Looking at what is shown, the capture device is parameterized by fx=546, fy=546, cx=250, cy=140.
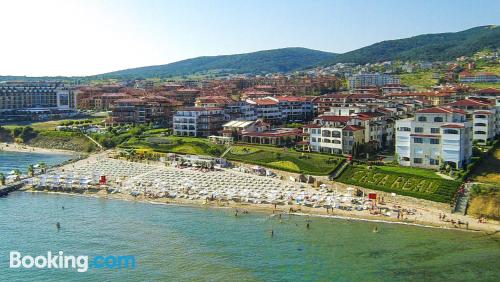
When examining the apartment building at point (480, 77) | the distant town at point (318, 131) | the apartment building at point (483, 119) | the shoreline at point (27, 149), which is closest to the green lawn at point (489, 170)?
the distant town at point (318, 131)

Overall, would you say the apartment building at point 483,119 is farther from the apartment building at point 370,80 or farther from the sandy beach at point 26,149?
the apartment building at point 370,80

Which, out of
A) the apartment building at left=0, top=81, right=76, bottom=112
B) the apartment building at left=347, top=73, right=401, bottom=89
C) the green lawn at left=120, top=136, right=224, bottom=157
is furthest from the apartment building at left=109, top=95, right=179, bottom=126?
the apartment building at left=347, top=73, right=401, bottom=89

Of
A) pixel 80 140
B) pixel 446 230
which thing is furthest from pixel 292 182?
pixel 80 140

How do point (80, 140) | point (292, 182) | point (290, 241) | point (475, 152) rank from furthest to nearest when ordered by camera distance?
point (80, 140), point (475, 152), point (292, 182), point (290, 241)

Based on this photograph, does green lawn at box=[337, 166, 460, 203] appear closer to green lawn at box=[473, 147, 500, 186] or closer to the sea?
green lawn at box=[473, 147, 500, 186]

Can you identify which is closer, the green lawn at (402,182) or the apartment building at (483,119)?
the green lawn at (402,182)

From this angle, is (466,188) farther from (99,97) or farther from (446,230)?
(99,97)
